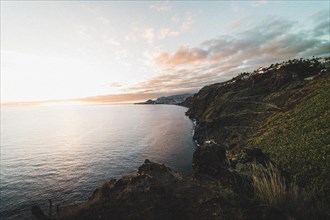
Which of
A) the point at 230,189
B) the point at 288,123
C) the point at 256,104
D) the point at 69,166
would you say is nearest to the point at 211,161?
the point at 230,189

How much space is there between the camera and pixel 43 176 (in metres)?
54.7

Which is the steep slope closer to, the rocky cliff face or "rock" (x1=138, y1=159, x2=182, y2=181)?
the rocky cliff face

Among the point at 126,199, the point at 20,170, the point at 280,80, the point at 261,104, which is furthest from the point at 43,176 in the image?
the point at 280,80

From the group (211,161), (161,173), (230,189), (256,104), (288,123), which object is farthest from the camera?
(256,104)

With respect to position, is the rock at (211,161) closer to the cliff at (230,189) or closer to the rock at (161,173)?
the cliff at (230,189)

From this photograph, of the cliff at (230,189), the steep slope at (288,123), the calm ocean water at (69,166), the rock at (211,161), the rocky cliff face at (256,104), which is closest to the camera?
the cliff at (230,189)

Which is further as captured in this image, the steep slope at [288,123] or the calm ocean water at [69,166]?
the calm ocean water at [69,166]

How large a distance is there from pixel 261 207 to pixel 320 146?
12206 millimetres

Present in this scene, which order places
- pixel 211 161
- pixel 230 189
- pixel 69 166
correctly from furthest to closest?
pixel 69 166 < pixel 211 161 < pixel 230 189

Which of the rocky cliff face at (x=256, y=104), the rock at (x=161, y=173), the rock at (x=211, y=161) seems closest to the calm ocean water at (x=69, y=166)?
the rocky cliff face at (x=256, y=104)

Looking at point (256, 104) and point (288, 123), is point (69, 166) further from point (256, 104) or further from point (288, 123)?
point (256, 104)

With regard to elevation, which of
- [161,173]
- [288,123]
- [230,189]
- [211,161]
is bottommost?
[161,173]

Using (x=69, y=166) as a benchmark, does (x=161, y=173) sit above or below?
above

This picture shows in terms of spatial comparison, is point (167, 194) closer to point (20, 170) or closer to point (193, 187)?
point (193, 187)
